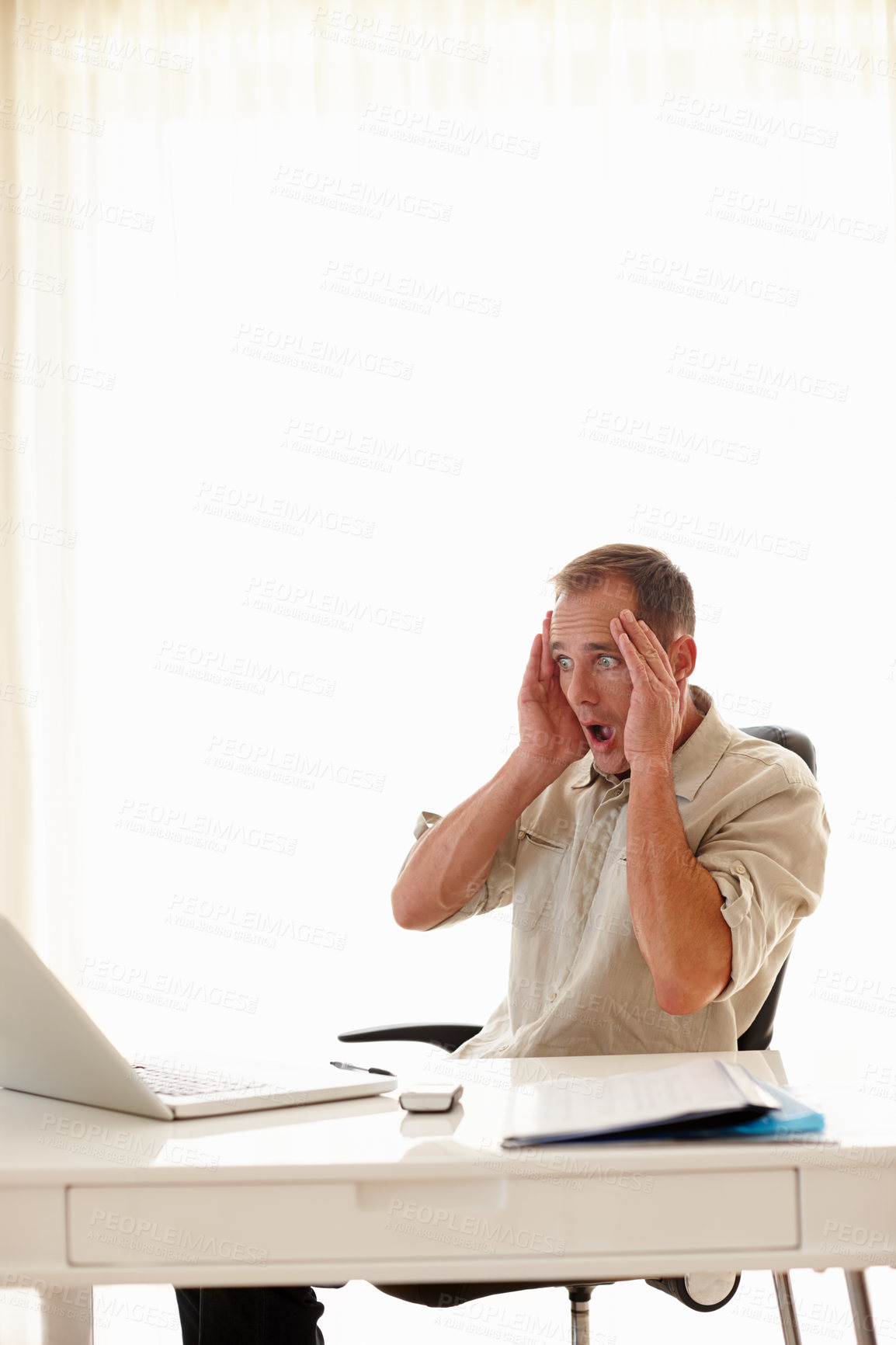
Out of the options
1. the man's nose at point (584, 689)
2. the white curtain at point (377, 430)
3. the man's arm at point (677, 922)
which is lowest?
the man's arm at point (677, 922)

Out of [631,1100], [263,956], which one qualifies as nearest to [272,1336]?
[631,1100]

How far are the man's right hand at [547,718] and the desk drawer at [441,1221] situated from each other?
923 mm

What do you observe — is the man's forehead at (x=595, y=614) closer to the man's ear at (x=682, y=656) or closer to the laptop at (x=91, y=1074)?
the man's ear at (x=682, y=656)

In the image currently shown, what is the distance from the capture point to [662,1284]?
1436 mm

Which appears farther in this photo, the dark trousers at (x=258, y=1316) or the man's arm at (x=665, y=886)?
the man's arm at (x=665, y=886)

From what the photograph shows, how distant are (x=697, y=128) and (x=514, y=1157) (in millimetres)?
2423

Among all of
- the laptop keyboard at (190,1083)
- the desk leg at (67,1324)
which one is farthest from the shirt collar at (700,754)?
the desk leg at (67,1324)

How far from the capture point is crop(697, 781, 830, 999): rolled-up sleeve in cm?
137

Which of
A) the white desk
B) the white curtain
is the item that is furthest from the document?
the white curtain

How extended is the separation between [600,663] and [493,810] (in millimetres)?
265

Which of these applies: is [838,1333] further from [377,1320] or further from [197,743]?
[197,743]

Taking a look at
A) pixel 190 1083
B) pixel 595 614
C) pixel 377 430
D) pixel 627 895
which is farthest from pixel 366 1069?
pixel 377 430

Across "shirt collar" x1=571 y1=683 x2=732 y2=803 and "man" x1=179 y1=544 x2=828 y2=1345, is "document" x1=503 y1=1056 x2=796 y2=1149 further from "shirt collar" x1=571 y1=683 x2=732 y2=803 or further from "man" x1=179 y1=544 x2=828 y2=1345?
"shirt collar" x1=571 y1=683 x2=732 y2=803

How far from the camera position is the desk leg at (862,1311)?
1.30 meters
